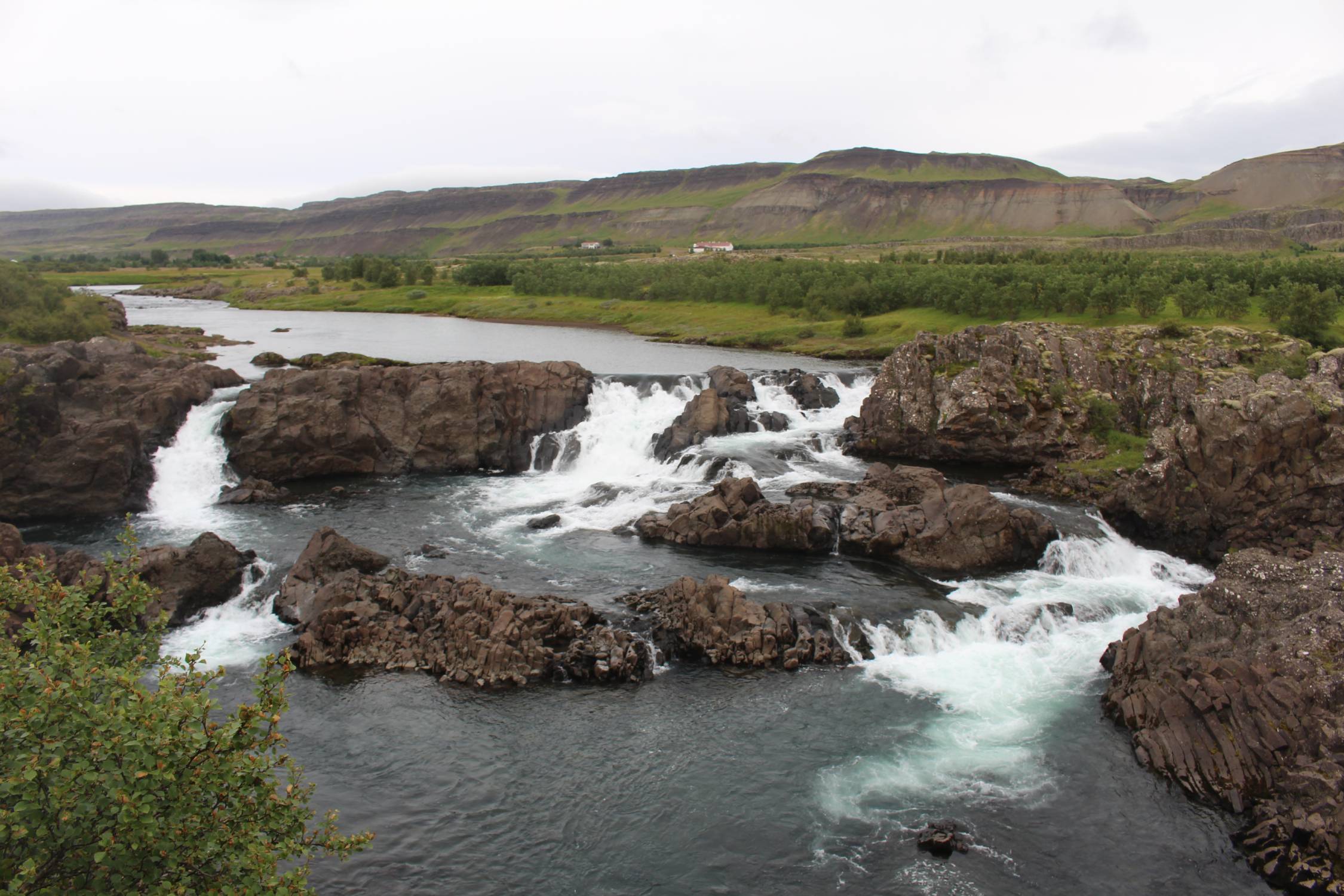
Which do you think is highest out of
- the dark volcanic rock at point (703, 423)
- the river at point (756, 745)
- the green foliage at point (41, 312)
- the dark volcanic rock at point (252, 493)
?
the green foliage at point (41, 312)

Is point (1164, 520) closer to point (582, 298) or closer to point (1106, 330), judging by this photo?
point (1106, 330)

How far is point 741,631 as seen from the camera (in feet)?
99.2

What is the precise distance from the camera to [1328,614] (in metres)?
24.2

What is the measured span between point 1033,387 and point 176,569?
4682cm

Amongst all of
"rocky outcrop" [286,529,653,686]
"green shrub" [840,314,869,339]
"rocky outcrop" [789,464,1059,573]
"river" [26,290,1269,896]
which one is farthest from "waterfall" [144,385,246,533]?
"green shrub" [840,314,869,339]

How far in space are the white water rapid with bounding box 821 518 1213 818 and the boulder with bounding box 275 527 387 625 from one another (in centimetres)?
1923

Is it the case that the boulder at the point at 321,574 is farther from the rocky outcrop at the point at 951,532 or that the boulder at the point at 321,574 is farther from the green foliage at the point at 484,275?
the green foliage at the point at 484,275

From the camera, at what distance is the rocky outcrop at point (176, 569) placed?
1252 inches

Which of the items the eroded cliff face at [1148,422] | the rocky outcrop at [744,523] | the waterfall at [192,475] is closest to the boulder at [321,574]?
the waterfall at [192,475]

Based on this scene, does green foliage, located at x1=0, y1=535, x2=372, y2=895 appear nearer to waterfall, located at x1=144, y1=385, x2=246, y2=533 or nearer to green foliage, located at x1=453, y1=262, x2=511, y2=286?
waterfall, located at x1=144, y1=385, x2=246, y2=533

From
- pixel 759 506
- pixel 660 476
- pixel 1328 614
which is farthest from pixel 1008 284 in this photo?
pixel 1328 614

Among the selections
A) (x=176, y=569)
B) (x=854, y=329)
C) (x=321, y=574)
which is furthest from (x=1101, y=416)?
(x=176, y=569)

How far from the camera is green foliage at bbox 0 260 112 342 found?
224 feet

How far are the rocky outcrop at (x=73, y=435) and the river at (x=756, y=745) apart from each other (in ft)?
7.47
